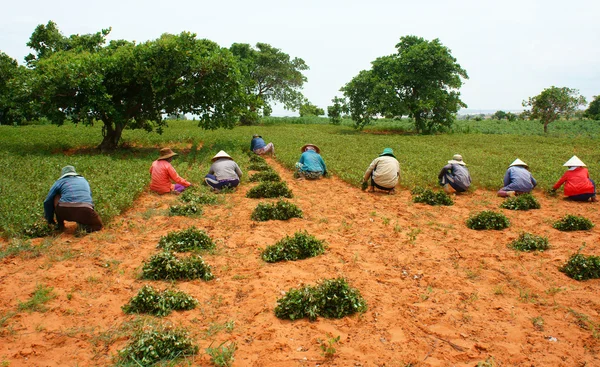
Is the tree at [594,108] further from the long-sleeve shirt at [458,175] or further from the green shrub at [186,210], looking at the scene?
the green shrub at [186,210]

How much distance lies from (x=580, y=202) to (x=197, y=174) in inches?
435

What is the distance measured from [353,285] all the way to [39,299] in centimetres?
407

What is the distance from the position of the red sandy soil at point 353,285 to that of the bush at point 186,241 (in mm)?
288

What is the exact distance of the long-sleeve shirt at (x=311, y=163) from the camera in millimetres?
14462

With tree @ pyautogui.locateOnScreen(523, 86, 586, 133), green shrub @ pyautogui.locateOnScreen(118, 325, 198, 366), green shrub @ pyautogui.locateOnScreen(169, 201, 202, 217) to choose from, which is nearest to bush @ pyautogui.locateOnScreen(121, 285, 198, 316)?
green shrub @ pyautogui.locateOnScreen(118, 325, 198, 366)

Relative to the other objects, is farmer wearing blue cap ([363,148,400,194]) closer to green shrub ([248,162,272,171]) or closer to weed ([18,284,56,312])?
green shrub ([248,162,272,171])

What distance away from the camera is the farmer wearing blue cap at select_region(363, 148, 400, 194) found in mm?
12406

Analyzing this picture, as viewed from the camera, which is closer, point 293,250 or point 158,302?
point 158,302

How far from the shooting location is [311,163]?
571 inches

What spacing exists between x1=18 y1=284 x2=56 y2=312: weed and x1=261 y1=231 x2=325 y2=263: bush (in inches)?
119

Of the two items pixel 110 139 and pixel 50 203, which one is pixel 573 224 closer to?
pixel 50 203

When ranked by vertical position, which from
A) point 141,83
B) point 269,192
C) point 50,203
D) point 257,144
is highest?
point 141,83

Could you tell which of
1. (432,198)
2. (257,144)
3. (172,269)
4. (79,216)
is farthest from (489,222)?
(257,144)

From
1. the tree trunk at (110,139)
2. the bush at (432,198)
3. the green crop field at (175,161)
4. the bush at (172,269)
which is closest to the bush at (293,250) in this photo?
the bush at (172,269)
